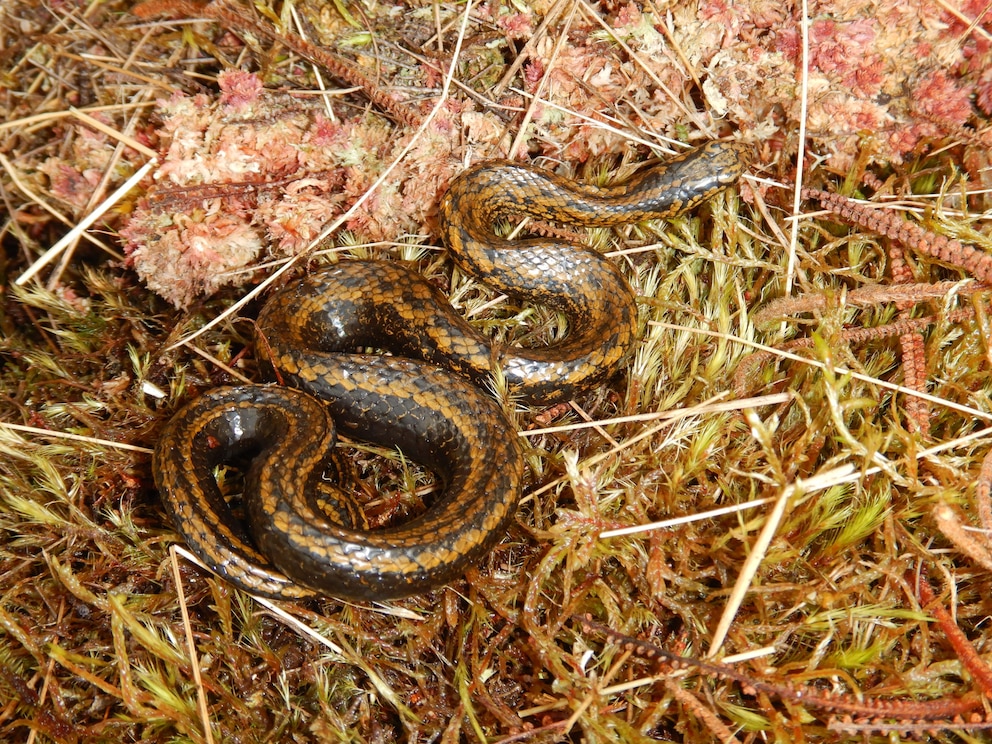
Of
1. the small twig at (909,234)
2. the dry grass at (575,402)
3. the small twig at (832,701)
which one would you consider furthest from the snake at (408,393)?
the small twig at (832,701)

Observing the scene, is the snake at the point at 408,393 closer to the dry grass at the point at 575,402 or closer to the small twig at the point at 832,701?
the dry grass at the point at 575,402

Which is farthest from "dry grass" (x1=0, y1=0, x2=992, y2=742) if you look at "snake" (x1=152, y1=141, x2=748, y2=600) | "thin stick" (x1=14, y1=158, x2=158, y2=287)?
"snake" (x1=152, y1=141, x2=748, y2=600)

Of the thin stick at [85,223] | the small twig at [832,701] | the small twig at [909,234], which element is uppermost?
the small twig at [909,234]

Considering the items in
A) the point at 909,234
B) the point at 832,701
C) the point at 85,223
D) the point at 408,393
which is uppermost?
the point at 909,234

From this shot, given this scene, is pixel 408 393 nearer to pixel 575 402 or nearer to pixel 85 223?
pixel 575 402

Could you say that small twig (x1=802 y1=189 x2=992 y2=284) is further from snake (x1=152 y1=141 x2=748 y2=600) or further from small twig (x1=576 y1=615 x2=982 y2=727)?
small twig (x1=576 y1=615 x2=982 y2=727)

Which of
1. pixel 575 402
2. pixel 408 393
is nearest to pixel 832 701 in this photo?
pixel 575 402
